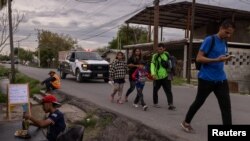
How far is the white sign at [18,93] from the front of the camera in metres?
10.1

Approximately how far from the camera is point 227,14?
33.2 meters

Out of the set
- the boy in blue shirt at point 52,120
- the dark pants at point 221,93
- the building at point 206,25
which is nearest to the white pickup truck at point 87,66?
the building at point 206,25

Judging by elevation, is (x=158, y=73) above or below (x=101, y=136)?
above

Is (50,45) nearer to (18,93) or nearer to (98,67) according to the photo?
(98,67)

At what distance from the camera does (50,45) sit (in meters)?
84.2

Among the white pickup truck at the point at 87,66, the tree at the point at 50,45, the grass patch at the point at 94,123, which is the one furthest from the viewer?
the tree at the point at 50,45

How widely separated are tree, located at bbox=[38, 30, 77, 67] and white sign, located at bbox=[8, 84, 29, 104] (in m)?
71.3

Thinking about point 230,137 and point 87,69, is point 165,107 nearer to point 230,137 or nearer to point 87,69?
point 230,137

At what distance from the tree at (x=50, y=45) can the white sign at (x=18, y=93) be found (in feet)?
234

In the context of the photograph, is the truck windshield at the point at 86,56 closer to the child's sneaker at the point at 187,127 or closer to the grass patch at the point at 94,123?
the grass patch at the point at 94,123

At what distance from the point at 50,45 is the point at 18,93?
75.4m

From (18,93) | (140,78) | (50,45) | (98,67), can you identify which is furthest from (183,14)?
(50,45)

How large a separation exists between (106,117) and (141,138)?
85.8 inches

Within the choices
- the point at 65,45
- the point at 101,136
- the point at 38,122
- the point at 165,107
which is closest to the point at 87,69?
the point at 165,107
